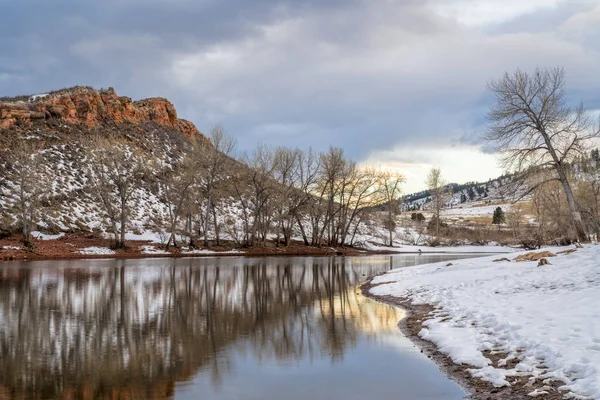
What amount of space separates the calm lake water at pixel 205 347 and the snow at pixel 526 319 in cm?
99

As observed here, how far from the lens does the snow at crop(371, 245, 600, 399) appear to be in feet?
24.7

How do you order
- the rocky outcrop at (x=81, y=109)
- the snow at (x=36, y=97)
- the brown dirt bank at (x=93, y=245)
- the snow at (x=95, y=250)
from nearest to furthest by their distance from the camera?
the brown dirt bank at (x=93, y=245)
the snow at (x=95, y=250)
the rocky outcrop at (x=81, y=109)
the snow at (x=36, y=97)

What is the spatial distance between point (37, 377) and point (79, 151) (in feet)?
236

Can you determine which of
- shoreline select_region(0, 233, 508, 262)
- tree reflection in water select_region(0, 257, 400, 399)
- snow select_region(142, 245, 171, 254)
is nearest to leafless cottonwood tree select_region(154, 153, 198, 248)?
snow select_region(142, 245, 171, 254)

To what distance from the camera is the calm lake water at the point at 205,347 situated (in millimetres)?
7625

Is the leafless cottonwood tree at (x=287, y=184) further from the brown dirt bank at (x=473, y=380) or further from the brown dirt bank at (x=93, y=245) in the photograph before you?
the brown dirt bank at (x=473, y=380)

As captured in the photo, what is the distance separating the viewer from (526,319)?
10.6 m

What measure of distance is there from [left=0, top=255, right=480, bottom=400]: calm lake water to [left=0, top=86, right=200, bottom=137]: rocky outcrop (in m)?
65.2

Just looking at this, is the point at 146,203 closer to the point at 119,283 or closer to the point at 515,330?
the point at 119,283

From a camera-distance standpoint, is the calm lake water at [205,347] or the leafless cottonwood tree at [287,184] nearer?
the calm lake water at [205,347]

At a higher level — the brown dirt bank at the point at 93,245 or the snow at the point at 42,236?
the snow at the point at 42,236

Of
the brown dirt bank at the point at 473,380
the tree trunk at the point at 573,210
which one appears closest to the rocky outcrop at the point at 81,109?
the tree trunk at the point at 573,210

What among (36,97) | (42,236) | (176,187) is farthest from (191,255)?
(36,97)

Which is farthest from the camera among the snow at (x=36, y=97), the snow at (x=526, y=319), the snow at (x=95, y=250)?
the snow at (x=36, y=97)
